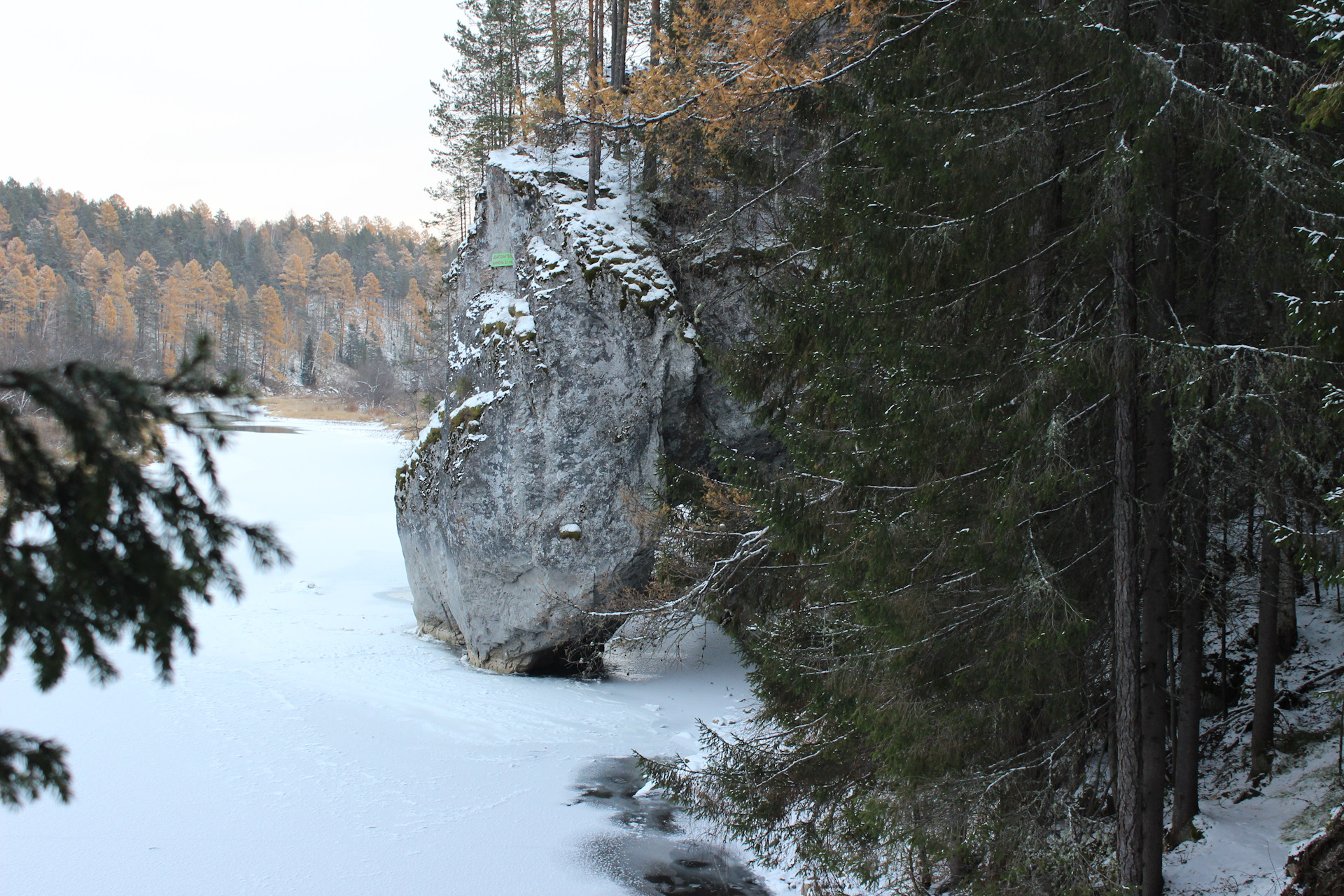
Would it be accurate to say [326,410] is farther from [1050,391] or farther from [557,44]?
[1050,391]

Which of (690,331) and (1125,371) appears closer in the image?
(1125,371)

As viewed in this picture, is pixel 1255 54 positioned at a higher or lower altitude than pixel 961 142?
higher

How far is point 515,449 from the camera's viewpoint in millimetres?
12688

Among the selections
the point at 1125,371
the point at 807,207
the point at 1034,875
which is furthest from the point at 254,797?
the point at 1125,371

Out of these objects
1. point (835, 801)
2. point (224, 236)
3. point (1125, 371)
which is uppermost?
point (224, 236)

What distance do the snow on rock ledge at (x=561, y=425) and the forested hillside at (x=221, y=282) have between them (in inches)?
1256

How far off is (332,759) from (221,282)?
59.0 m

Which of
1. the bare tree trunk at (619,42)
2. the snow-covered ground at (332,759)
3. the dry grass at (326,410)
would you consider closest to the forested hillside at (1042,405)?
the snow-covered ground at (332,759)

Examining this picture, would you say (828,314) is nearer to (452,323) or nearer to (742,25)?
(742,25)

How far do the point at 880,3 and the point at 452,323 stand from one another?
1044 cm

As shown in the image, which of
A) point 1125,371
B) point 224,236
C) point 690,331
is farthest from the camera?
point 224,236

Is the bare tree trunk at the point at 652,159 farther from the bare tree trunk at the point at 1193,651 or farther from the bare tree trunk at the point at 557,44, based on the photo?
the bare tree trunk at the point at 1193,651

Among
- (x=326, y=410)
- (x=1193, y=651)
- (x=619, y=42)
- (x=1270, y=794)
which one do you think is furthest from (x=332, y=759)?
(x=326, y=410)

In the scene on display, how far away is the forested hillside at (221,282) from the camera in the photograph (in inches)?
1940
